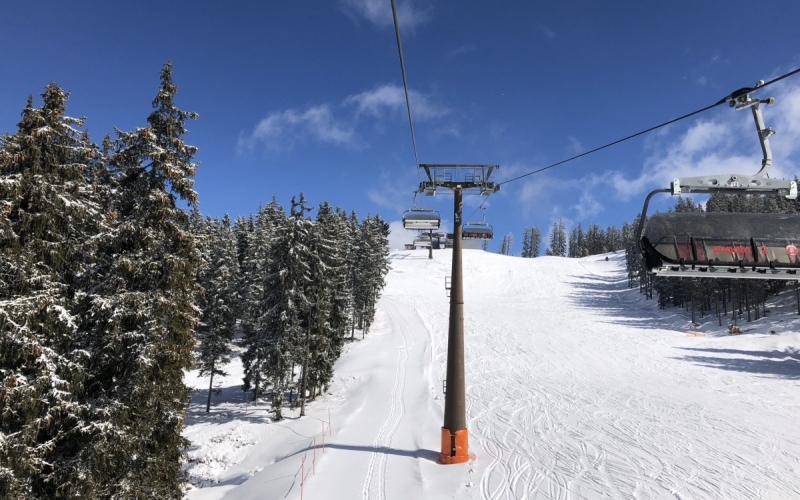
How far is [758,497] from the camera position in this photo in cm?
1170

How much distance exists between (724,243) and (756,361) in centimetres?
3601

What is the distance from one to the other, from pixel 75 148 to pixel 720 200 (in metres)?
96.4

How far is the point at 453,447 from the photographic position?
14.4 metres

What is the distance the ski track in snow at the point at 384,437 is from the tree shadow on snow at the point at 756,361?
24404 millimetres

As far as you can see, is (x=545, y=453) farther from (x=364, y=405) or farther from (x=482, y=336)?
(x=482, y=336)

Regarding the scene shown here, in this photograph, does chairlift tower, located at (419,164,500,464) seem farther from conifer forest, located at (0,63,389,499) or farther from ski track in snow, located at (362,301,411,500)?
conifer forest, located at (0,63,389,499)

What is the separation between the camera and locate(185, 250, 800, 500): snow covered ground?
1316 centimetres

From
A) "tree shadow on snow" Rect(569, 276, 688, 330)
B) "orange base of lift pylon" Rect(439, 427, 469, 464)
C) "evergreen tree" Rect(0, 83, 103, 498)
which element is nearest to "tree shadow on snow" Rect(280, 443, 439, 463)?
"orange base of lift pylon" Rect(439, 427, 469, 464)

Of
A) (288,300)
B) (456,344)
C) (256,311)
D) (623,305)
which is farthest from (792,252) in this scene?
(623,305)

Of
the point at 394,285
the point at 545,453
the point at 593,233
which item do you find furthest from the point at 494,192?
the point at 593,233

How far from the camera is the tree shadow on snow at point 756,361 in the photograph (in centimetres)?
3203

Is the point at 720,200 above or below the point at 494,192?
above

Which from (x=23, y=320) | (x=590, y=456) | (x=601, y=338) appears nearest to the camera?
(x=23, y=320)

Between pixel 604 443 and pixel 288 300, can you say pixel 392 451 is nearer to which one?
pixel 604 443
